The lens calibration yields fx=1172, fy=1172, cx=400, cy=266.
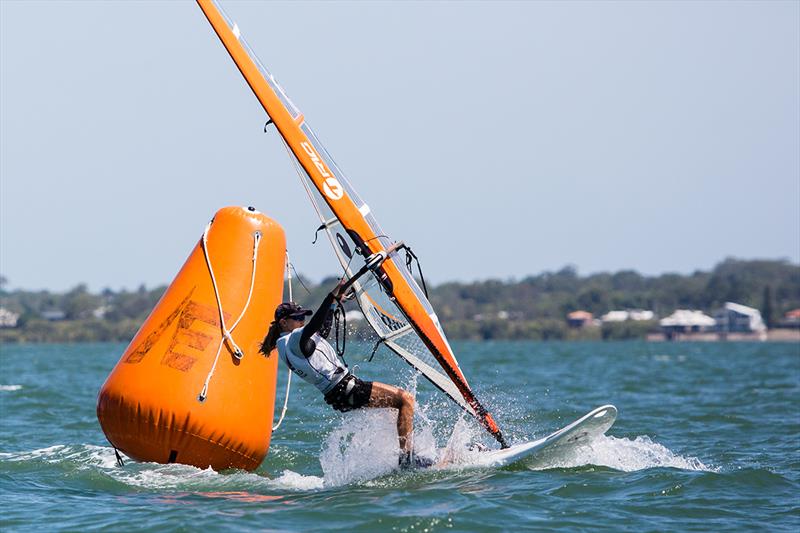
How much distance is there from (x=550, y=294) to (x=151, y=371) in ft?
400

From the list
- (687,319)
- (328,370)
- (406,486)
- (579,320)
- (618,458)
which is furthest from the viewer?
(579,320)

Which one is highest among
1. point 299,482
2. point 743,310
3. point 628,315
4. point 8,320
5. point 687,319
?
point 8,320

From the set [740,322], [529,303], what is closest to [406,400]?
[740,322]

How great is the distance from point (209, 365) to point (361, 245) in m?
1.46

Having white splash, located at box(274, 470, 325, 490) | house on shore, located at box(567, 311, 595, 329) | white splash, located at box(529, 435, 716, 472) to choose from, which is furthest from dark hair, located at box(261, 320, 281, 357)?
house on shore, located at box(567, 311, 595, 329)

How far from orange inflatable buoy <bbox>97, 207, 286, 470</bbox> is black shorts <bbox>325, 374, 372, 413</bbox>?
32.4 inches

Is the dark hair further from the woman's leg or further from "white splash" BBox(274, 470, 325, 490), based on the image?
"white splash" BBox(274, 470, 325, 490)

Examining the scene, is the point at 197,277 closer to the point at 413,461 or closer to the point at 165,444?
the point at 165,444

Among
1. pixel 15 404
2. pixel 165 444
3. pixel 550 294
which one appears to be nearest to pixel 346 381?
pixel 165 444

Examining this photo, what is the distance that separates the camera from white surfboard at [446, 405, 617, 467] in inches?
342

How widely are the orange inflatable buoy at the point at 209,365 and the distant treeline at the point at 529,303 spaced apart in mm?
71706

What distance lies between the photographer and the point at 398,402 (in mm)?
8562

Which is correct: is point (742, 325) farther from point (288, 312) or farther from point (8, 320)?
point (288, 312)

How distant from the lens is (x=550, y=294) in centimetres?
12912
